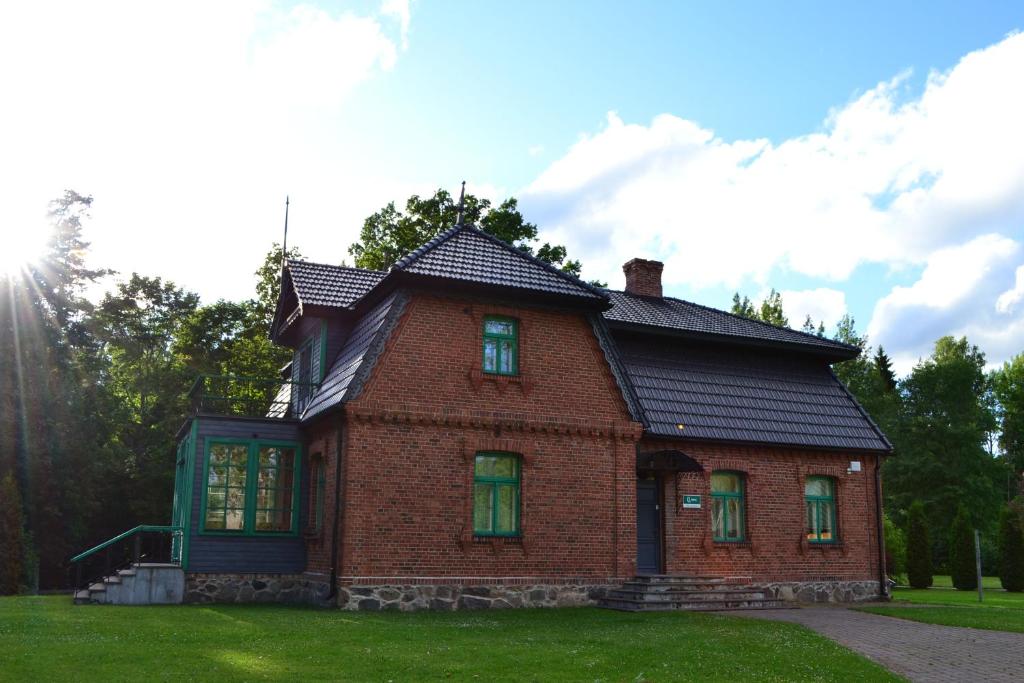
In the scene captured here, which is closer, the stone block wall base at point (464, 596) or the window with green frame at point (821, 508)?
the stone block wall base at point (464, 596)

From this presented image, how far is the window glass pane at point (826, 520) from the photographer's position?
66.1ft

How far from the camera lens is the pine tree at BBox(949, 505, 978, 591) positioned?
26.6 metres

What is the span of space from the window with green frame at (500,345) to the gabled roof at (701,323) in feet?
9.75

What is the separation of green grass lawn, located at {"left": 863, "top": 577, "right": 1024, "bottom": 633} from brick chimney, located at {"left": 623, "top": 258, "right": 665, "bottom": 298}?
9197mm

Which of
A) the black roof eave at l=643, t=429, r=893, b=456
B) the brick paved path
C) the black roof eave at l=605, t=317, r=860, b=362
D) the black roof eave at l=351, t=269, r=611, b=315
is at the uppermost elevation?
the black roof eave at l=351, t=269, r=611, b=315

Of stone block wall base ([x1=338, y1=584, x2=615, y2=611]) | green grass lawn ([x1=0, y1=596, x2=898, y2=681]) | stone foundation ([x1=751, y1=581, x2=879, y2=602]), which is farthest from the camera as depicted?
stone foundation ([x1=751, y1=581, x2=879, y2=602])

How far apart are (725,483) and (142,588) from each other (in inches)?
455

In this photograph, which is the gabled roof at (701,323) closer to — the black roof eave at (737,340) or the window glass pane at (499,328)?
the black roof eave at (737,340)

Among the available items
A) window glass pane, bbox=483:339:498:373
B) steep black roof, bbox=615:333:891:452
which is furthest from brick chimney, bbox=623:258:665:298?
window glass pane, bbox=483:339:498:373

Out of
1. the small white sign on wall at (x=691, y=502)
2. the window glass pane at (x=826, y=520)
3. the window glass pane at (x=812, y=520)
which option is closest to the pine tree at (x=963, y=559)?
the window glass pane at (x=826, y=520)

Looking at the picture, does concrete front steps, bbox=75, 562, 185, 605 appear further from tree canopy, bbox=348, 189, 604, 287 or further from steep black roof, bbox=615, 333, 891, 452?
tree canopy, bbox=348, 189, 604, 287

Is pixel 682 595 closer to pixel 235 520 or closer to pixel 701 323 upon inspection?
pixel 701 323

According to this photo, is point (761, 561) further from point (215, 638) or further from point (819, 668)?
point (215, 638)

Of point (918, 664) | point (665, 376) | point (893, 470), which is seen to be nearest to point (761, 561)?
point (665, 376)
